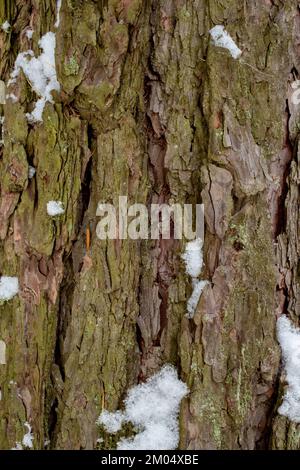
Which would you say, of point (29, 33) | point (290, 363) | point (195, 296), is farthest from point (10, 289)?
point (290, 363)

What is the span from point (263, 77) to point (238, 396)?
113cm

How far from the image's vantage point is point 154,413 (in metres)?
A: 1.69

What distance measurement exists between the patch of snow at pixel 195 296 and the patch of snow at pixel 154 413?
22 cm

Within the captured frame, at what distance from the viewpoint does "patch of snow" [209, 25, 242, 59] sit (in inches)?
62.4

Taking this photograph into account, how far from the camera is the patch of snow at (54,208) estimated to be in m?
1.61

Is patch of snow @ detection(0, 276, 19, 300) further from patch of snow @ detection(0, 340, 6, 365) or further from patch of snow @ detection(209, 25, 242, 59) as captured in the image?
patch of snow @ detection(209, 25, 242, 59)

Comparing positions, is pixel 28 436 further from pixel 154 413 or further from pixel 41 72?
pixel 41 72

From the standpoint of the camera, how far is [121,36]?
4.97ft

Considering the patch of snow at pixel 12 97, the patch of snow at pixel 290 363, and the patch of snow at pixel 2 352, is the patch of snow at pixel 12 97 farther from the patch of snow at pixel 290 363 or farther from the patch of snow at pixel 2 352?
the patch of snow at pixel 290 363

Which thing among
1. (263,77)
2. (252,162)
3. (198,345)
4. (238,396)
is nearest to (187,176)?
(252,162)

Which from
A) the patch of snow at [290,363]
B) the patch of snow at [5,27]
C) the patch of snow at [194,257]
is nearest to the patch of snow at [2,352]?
the patch of snow at [194,257]

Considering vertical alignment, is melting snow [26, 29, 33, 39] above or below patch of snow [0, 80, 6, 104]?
above

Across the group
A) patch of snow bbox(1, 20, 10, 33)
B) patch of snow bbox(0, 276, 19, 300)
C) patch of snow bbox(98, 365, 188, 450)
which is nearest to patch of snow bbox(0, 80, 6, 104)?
patch of snow bbox(1, 20, 10, 33)

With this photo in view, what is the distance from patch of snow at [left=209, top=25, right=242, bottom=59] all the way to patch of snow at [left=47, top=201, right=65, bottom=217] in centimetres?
77
